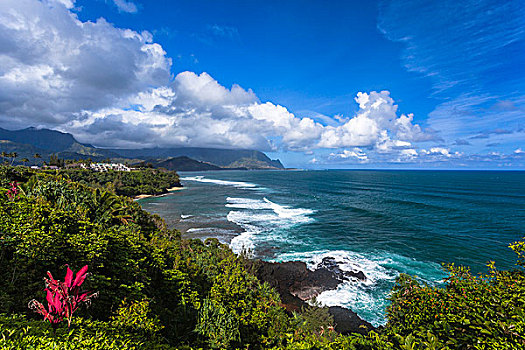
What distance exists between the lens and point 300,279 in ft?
72.1

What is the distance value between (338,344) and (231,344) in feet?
16.1

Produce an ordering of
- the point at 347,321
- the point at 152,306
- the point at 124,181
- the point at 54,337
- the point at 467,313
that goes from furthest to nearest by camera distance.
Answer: the point at 124,181, the point at 347,321, the point at 152,306, the point at 467,313, the point at 54,337

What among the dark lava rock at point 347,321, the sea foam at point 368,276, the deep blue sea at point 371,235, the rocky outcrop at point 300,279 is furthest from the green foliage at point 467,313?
the rocky outcrop at point 300,279

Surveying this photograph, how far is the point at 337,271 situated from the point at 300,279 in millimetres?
4526

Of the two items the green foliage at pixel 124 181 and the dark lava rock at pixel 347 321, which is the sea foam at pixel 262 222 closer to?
the dark lava rock at pixel 347 321

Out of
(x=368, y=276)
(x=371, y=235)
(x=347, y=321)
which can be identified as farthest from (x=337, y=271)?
(x=371, y=235)

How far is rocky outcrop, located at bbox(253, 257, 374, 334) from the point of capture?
19.4m

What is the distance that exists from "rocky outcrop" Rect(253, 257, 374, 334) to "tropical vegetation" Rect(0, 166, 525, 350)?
741 centimetres

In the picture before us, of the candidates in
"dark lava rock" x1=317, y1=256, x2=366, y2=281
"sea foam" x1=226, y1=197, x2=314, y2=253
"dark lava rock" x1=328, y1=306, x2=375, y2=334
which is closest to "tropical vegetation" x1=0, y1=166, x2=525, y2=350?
"dark lava rock" x1=328, y1=306, x2=375, y2=334

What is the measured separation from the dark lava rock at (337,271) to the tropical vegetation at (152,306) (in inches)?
451

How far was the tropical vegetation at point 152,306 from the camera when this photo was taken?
192 inches

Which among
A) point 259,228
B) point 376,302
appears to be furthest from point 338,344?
point 259,228

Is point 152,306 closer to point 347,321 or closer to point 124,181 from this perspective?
point 347,321

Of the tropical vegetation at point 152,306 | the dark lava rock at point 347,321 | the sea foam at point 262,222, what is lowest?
the dark lava rock at point 347,321
